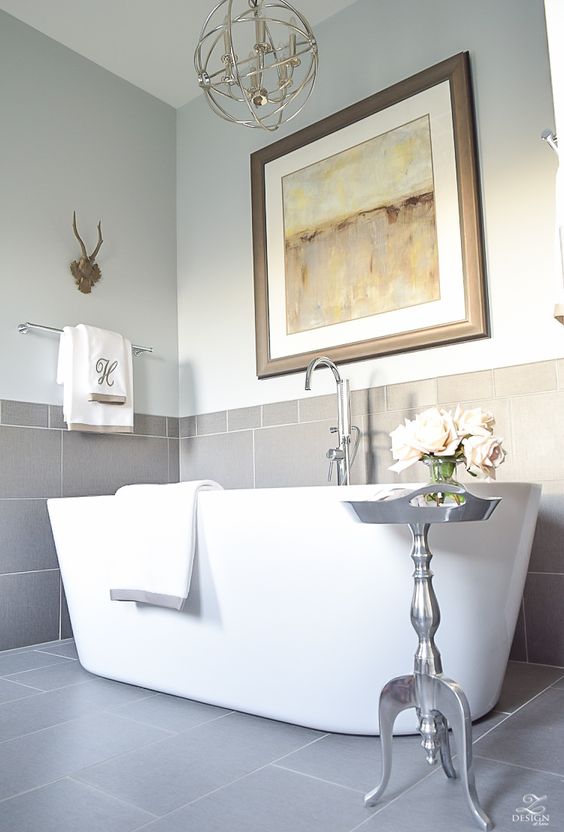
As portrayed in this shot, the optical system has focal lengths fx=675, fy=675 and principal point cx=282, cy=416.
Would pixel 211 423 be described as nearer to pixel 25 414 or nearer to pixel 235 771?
pixel 25 414

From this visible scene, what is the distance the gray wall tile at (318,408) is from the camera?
9.36ft

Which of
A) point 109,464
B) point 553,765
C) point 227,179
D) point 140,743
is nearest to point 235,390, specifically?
point 109,464

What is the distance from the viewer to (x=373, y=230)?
278cm

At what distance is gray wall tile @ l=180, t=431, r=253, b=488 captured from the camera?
315cm

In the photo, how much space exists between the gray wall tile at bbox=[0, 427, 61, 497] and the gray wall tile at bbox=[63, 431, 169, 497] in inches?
2.0

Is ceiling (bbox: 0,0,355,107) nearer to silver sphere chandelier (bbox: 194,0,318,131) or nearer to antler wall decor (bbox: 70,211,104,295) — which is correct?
silver sphere chandelier (bbox: 194,0,318,131)

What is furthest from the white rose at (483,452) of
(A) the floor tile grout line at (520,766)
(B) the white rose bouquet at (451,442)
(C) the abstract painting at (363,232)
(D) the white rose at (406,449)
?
(C) the abstract painting at (363,232)

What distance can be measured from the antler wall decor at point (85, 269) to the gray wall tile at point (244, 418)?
34.7 inches

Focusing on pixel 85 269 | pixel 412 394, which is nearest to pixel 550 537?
pixel 412 394

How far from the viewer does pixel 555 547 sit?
224 centimetres

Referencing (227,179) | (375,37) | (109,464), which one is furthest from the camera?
(227,179)

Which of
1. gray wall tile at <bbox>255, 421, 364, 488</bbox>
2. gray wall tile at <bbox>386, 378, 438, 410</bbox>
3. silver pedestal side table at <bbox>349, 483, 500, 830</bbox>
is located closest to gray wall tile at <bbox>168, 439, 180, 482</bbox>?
gray wall tile at <bbox>255, 421, 364, 488</bbox>

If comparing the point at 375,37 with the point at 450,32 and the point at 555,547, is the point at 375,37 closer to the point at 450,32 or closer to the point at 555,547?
the point at 450,32

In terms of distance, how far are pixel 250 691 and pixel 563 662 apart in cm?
108
